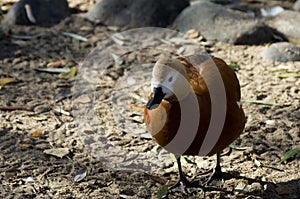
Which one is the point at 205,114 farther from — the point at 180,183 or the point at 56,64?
the point at 56,64

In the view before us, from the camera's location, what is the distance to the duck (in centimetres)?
378

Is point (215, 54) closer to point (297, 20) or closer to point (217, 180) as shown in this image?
point (297, 20)

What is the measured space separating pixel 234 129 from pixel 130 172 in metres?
0.88

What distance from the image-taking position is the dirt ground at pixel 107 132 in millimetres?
4301

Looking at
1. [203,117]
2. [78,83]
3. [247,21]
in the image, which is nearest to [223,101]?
[203,117]

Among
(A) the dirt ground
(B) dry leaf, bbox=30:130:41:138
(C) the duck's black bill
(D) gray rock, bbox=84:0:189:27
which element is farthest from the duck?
(D) gray rock, bbox=84:0:189:27

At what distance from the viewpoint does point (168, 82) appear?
3.75 metres

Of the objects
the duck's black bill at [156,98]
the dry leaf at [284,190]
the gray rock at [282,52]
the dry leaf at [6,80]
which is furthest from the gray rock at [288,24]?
the duck's black bill at [156,98]

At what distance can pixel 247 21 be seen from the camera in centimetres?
645

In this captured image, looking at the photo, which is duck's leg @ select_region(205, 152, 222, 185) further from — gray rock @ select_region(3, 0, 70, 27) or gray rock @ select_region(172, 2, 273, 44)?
gray rock @ select_region(3, 0, 70, 27)

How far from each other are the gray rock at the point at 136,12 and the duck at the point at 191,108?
281 centimetres

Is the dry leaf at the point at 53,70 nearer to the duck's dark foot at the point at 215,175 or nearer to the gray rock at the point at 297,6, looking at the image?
the duck's dark foot at the point at 215,175

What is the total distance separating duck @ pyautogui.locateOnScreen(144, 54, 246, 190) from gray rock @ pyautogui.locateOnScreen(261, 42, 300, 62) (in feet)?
6.64

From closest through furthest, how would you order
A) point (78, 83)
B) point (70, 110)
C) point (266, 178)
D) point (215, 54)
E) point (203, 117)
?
1. point (203, 117)
2. point (266, 178)
3. point (70, 110)
4. point (78, 83)
5. point (215, 54)
